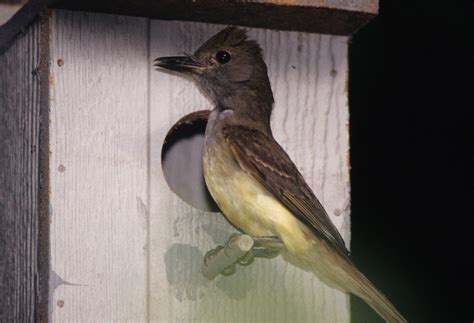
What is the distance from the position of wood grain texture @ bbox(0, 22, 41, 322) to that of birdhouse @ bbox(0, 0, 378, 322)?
0.01m

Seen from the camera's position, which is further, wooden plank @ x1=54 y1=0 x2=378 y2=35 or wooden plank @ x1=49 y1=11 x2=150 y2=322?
wooden plank @ x1=54 y1=0 x2=378 y2=35

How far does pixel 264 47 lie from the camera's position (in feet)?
14.6

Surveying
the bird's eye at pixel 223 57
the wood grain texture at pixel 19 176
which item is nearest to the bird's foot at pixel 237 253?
the wood grain texture at pixel 19 176

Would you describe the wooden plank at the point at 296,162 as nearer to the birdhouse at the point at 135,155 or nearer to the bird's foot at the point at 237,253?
the birdhouse at the point at 135,155

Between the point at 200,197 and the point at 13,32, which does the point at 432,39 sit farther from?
the point at 13,32

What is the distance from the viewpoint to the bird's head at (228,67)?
4.31 metres

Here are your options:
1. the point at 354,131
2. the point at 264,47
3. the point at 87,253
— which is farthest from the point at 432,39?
the point at 87,253

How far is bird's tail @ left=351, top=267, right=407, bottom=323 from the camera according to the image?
4.04m

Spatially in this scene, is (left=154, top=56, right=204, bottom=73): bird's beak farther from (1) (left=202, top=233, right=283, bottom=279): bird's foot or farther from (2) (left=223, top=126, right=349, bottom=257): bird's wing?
(1) (left=202, top=233, right=283, bottom=279): bird's foot

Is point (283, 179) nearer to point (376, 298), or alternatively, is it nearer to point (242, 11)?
point (376, 298)

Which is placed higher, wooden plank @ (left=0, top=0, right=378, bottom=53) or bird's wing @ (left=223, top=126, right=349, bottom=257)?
wooden plank @ (left=0, top=0, right=378, bottom=53)

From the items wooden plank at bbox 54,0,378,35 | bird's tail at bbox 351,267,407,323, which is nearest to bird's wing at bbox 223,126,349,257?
bird's tail at bbox 351,267,407,323

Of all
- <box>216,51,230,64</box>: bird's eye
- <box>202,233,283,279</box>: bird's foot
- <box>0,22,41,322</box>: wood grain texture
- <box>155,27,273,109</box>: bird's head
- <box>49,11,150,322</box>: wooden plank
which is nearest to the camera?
<box>202,233,283,279</box>: bird's foot

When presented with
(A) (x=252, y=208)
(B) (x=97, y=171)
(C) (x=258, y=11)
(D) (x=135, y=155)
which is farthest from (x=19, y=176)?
(C) (x=258, y=11)
